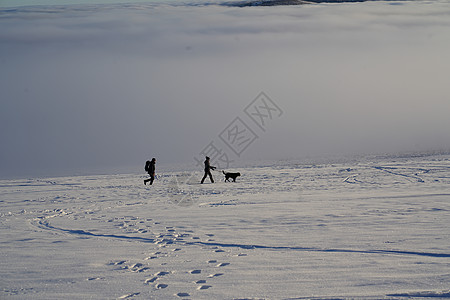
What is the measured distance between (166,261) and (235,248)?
1.32 metres

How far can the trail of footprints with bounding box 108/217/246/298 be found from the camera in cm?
577

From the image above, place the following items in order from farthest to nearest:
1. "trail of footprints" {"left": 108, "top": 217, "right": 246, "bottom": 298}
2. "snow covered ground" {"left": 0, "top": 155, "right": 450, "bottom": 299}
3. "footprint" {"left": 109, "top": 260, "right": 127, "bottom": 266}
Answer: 1. "footprint" {"left": 109, "top": 260, "right": 127, "bottom": 266}
2. "trail of footprints" {"left": 108, "top": 217, "right": 246, "bottom": 298}
3. "snow covered ground" {"left": 0, "top": 155, "right": 450, "bottom": 299}

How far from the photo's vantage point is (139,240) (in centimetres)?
834

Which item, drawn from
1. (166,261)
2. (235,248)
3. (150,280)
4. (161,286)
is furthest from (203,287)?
(235,248)

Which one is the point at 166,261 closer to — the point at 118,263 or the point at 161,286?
the point at 118,263

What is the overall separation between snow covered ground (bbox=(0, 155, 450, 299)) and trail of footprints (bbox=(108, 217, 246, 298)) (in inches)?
0.6

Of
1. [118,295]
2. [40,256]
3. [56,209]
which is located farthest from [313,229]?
[56,209]

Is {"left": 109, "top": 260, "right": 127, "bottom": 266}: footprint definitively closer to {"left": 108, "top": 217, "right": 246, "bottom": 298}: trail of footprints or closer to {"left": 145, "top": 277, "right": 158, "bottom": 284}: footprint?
{"left": 108, "top": 217, "right": 246, "bottom": 298}: trail of footprints

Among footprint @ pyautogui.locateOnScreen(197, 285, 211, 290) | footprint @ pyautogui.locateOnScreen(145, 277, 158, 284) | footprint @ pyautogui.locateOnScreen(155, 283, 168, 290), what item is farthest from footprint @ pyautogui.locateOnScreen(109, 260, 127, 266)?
footprint @ pyautogui.locateOnScreen(197, 285, 211, 290)

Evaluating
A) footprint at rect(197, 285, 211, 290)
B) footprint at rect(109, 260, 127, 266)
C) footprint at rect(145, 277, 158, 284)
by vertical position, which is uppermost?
footprint at rect(197, 285, 211, 290)

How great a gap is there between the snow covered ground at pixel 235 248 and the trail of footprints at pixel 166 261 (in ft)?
0.05

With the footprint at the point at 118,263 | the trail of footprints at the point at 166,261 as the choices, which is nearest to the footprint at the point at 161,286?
the trail of footprints at the point at 166,261

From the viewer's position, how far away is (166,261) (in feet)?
22.2

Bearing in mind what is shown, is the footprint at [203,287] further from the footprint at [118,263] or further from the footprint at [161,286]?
the footprint at [118,263]
